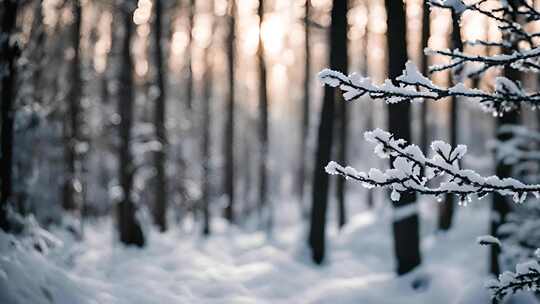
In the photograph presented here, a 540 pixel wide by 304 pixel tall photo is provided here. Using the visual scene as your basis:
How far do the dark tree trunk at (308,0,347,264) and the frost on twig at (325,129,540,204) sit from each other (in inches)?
246

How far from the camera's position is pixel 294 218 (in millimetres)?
28703

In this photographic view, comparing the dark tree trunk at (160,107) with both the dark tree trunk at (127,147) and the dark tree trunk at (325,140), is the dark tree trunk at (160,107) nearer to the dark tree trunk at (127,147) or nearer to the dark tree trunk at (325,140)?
the dark tree trunk at (127,147)

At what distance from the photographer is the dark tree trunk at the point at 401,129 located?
8266 mm

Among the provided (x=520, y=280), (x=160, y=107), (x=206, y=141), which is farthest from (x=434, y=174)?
(x=206, y=141)

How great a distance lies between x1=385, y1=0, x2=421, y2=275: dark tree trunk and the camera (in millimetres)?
8266

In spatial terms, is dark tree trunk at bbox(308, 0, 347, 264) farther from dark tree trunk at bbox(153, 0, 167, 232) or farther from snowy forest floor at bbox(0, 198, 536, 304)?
dark tree trunk at bbox(153, 0, 167, 232)

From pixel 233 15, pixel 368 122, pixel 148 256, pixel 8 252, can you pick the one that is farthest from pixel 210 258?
pixel 368 122

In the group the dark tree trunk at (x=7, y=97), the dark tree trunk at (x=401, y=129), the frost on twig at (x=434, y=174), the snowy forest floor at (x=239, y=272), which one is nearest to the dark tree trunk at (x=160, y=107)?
the snowy forest floor at (x=239, y=272)

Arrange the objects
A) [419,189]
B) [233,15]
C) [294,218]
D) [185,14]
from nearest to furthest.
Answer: [419,189] → [233,15] → [185,14] → [294,218]

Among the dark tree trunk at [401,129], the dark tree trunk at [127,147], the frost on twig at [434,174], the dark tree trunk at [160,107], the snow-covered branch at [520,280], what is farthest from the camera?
the dark tree trunk at [160,107]

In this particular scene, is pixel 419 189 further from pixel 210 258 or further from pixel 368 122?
pixel 368 122

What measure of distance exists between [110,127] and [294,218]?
1552 cm

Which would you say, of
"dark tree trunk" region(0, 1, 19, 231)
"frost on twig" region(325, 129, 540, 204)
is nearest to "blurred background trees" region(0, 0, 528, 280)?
"dark tree trunk" region(0, 1, 19, 231)

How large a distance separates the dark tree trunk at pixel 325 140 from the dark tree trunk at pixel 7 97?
5.47 metres
